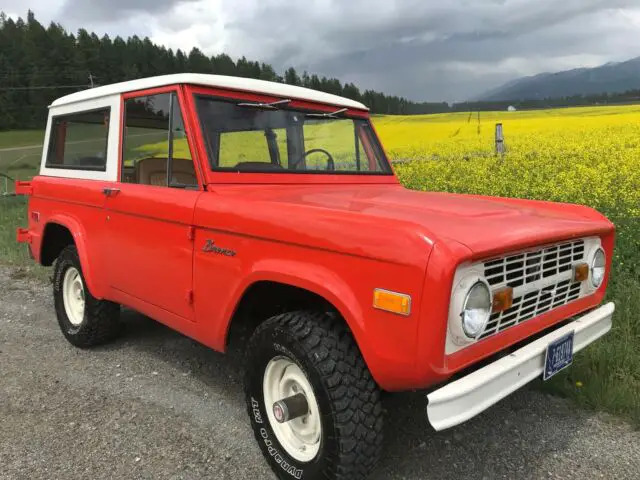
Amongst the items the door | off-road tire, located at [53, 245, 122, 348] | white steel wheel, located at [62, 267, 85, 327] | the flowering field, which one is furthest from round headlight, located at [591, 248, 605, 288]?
white steel wheel, located at [62, 267, 85, 327]

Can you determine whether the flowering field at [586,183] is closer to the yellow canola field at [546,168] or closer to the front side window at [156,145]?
the yellow canola field at [546,168]

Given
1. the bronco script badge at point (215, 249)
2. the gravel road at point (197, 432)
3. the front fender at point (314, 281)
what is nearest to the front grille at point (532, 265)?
the front fender at point (314, 281)

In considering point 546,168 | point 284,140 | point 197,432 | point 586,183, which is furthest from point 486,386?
point 546,168

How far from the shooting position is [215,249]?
2.57 m

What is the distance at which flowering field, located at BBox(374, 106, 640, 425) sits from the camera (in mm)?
3154

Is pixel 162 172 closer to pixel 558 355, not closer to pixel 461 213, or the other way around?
pixel 461 213

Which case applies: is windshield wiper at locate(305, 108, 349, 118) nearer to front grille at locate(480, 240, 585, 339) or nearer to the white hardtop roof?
the white hardtop roof

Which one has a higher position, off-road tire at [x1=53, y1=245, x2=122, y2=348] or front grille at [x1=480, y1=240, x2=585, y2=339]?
front grille at [x1=480, y1=240, x2=585, y2=339]

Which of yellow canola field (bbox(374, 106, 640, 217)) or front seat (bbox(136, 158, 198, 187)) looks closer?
front seat (bbox(136, 158, 198, 187))

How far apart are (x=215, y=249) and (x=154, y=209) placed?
2.01 ft

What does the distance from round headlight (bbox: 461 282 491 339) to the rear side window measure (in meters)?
2.72

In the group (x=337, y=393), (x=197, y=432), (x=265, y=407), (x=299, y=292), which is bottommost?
(x=197, y=432)

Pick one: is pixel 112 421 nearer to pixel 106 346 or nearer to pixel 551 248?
pixel 106 346

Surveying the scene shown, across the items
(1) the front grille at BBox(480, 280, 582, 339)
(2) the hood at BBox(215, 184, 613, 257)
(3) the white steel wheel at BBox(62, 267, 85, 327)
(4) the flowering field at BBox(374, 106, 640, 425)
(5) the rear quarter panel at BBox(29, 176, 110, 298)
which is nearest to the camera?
(2) the hood at BBox(215, 184, 613, 257)
